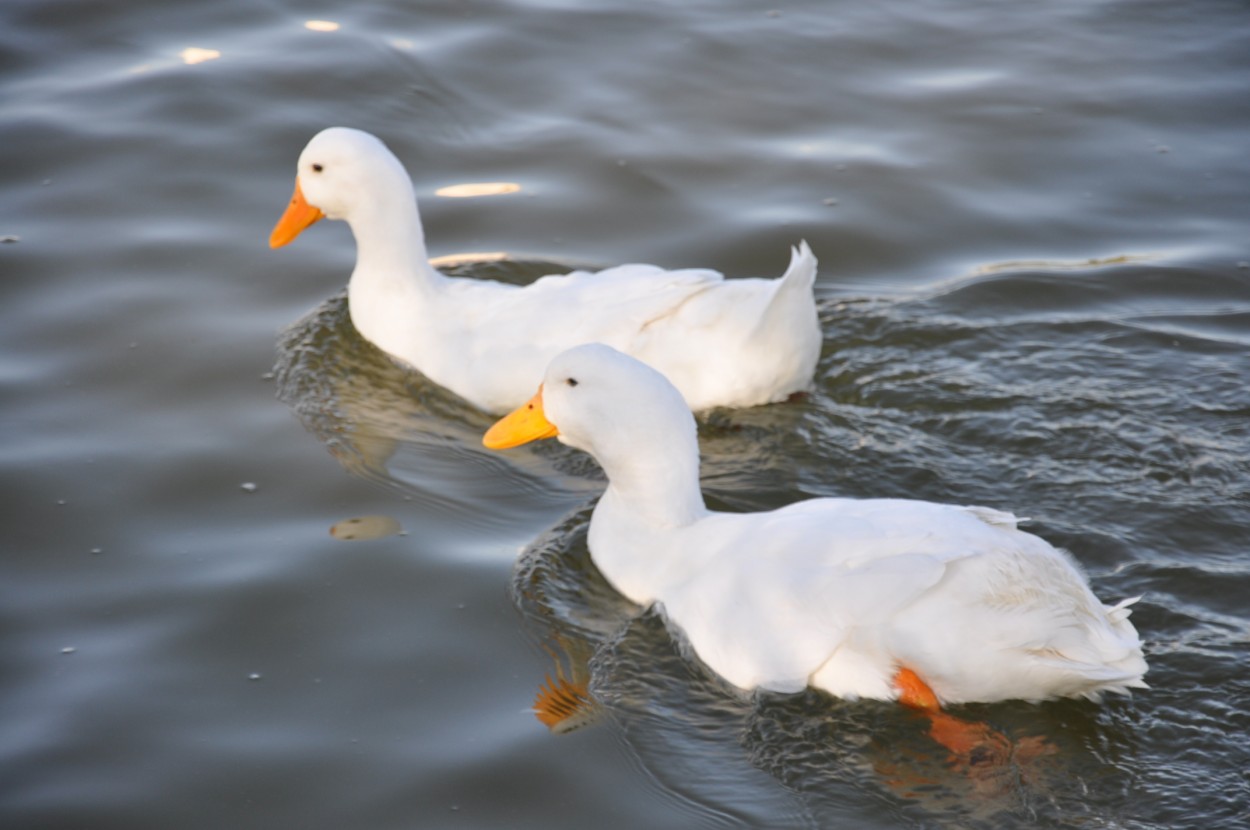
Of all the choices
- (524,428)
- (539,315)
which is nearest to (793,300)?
(539,315)

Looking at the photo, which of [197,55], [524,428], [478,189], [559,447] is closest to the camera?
[524,428]

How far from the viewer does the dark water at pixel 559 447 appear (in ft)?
13.9

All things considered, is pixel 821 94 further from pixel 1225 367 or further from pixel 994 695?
pixel 994 695

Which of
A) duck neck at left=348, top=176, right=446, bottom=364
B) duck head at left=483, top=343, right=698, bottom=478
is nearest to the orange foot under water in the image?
duck head at left=483, top=343, right=698, bottom=478

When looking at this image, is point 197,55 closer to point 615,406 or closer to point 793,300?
point 793,300

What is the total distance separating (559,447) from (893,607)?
80.3 inches

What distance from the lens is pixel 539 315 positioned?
20.0 ft

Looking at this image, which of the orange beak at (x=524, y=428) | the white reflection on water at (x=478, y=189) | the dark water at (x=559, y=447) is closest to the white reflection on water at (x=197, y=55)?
the dark water at (x=559, y=447)

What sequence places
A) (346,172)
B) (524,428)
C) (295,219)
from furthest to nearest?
(295,219) → (346,172) → (524,428)

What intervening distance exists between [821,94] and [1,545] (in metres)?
5.77

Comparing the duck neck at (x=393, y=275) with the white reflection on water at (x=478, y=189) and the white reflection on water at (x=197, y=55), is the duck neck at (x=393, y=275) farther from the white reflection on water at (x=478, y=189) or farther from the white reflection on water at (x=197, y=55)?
the white reflection on water at (x=197, y=55)

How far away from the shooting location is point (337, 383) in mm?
→ 6469

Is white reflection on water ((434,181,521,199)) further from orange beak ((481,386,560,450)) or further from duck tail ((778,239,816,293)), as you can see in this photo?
orange beak ((481,386,560,450))

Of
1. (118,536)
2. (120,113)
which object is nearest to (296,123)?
(120,113)
